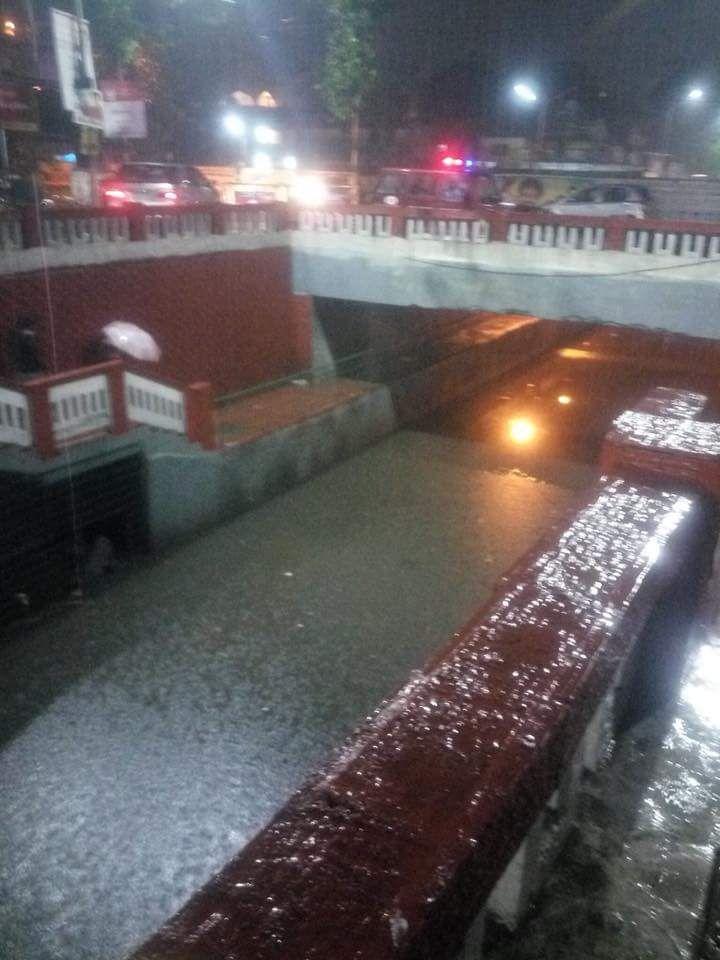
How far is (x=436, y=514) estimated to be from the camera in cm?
1122

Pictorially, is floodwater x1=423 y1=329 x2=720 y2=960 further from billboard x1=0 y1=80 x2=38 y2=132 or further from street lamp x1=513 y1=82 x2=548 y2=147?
street lamp x1=513 y1=82 x2=548 y2=147

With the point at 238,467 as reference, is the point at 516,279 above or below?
above

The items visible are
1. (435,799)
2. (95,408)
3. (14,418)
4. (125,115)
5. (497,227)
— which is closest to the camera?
(435,799)

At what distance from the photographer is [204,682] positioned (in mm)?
7172

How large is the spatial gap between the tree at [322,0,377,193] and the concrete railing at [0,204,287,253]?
13614 mm

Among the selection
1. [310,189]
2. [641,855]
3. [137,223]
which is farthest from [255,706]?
[310,189]

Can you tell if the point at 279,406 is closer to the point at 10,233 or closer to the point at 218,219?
the point at 218,219

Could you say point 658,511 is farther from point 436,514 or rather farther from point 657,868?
point 436,514

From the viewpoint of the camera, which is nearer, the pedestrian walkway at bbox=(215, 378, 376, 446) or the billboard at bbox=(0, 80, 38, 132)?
the pedestrian walkway at bbox=(215, 378, 376, 446)

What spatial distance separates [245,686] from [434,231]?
9.10m

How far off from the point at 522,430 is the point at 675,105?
1110 inches

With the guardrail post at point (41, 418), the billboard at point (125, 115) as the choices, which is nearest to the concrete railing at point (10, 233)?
the guardrail post at point (41, 418)

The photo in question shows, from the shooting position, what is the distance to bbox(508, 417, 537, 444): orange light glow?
581 inches

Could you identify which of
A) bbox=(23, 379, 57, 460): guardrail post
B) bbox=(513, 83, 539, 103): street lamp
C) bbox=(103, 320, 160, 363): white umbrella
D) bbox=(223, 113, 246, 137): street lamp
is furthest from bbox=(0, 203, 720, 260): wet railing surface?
bbox=(513, 83, 539, 103): street lamp
